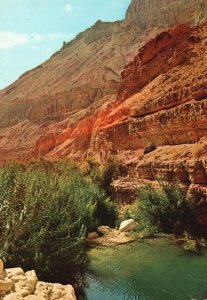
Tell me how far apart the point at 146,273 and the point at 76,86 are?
240ft

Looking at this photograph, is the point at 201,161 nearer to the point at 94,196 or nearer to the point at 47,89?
the point at 94,196

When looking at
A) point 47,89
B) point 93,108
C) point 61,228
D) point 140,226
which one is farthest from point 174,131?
point 47,89

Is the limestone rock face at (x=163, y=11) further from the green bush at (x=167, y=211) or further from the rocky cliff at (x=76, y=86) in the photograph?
the green bush at (x=167, y=211)

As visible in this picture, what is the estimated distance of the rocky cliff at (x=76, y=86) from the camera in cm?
5984

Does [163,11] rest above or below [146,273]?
above

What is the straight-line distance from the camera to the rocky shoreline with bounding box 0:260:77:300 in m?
7.18

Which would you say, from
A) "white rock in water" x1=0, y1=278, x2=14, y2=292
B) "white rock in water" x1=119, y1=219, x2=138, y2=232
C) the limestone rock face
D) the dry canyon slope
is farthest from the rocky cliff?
"white rock in water" x1=0, y1=278, x2=14, y2=292

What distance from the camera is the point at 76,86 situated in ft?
273

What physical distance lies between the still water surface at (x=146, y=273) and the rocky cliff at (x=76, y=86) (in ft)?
104

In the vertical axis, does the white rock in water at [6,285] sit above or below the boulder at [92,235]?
above

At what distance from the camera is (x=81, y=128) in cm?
5422

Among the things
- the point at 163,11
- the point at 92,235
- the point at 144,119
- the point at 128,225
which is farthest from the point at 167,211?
the point at 163,11

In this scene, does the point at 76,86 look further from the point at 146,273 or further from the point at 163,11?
the point at 146,273

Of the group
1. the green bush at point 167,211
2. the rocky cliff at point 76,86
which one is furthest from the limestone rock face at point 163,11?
the green bush at point 167,211
